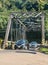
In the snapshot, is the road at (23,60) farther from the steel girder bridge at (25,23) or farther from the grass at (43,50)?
the steel girder bridge at (25,23)

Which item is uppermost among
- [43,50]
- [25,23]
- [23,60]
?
[25,23]

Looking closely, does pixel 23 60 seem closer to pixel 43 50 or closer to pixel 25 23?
pixel 43 50

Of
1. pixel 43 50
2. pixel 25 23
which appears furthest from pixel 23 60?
pixel 25 23

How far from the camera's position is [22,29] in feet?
75.9

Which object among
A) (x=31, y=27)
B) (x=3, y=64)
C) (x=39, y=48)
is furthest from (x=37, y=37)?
(x=3, y=64)

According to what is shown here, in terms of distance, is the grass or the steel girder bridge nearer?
the grass

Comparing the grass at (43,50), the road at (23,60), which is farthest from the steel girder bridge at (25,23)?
the road at (23,60)

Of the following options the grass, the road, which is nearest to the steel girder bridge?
the grass

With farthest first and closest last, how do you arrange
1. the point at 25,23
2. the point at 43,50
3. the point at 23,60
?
the point at 25,23, the point at 43,50, the point at 23,60

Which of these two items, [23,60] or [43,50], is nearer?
[23,60]

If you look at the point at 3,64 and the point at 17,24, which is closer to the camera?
the point at 3,64

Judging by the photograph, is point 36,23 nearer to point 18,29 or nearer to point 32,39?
point 18,29

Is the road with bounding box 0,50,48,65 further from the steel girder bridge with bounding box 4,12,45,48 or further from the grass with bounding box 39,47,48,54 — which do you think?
the steel girder bridge with bounding box 4,12,45,48

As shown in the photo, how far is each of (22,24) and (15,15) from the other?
2694 mm
